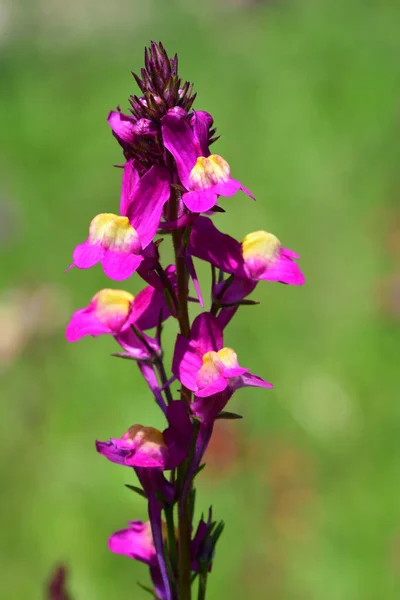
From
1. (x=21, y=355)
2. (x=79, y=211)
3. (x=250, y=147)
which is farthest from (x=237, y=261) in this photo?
(x=250, y=147)

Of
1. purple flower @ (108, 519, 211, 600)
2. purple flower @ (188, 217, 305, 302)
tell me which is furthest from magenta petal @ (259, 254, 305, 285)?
purple flower @ (108, 519, 211, 600)

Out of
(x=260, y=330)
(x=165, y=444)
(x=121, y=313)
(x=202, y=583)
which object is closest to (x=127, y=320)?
(x=121, y=313)

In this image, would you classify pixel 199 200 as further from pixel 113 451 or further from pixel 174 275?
pixel 113 451

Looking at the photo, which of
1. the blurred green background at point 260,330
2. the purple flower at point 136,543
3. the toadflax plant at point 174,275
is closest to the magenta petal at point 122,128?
the toadflax plant at point 174,275

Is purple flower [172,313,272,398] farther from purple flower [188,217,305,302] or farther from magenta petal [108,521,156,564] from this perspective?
magenta petal [108,521,156,564]

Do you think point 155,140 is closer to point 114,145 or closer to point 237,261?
point 237,261

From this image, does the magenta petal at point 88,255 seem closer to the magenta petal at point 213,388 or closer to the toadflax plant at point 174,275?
the toadflax plant at point 174,275
